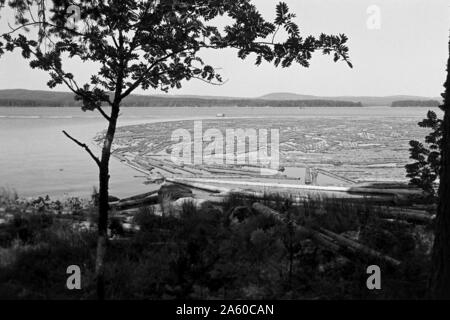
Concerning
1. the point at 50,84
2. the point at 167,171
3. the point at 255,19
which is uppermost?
the point at 255,19

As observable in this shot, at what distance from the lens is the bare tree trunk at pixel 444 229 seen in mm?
3900

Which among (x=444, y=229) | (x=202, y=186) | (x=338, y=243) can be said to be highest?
(x=444, y=229)

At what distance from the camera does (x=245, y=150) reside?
83.2 feet

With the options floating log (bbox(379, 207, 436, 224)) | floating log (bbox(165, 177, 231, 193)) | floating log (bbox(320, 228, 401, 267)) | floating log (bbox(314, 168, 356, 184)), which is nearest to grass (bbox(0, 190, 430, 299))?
floating log (bbox(320, 228, 401, 267))

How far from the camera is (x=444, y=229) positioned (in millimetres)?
3957

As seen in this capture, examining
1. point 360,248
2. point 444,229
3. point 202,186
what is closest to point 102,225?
point 444,229

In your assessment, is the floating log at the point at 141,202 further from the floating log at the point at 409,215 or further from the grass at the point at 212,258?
the floating log at the point at 409,215

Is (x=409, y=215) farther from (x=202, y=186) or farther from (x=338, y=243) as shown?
(x=202, y=186)

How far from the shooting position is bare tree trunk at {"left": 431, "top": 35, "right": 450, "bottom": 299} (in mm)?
3900

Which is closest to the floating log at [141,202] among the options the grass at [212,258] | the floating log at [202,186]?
the floating log at [202,186]
